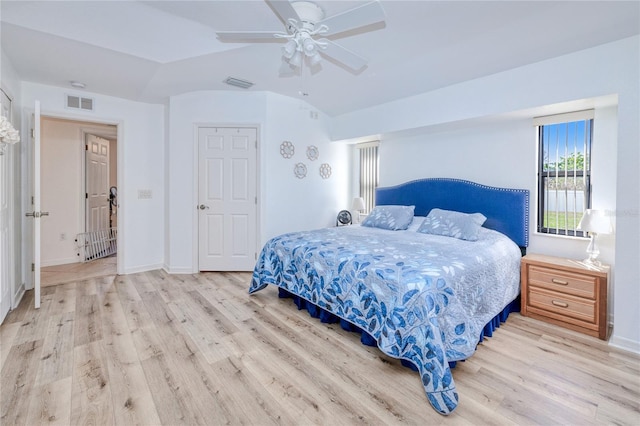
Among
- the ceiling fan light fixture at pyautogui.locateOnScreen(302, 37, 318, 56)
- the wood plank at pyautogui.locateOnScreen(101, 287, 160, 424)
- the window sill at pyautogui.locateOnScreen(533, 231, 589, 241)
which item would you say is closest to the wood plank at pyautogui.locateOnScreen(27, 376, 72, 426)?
the wood plank at pyautogui.locateOnScreen(101, 287, 160, 424)

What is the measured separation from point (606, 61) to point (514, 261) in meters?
1.82

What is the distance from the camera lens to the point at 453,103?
11.0 ft

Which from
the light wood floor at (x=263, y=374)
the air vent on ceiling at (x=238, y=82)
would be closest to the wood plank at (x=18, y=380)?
the light wood floor at (x=263, y=374)

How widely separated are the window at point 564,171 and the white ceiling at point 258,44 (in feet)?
2.53

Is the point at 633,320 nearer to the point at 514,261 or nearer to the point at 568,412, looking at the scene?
the point at 514,261

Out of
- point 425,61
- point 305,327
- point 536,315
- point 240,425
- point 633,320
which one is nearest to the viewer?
point 240,425

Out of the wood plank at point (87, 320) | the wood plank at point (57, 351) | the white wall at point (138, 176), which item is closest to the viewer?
the wood plank at point (57, 351)

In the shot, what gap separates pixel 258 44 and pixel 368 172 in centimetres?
286

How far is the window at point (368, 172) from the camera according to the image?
4953 millimetres

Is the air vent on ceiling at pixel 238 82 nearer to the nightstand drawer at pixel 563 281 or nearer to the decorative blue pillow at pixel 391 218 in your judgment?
the decorative blue pillow at pixel 391 218

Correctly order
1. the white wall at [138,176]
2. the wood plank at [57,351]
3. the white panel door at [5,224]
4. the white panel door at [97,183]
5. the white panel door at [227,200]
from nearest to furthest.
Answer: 1. the wood plank at [57,351]
2. the white panel door at [5,224]
3. the white wall at [138,176]
4. the white panel door at [227,200]
5. the white panel door at [97,183]

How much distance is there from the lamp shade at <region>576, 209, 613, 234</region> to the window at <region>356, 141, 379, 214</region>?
9.13ft

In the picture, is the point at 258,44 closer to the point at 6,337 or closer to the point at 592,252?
the point at 6,337

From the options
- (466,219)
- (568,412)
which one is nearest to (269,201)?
(466,219)
